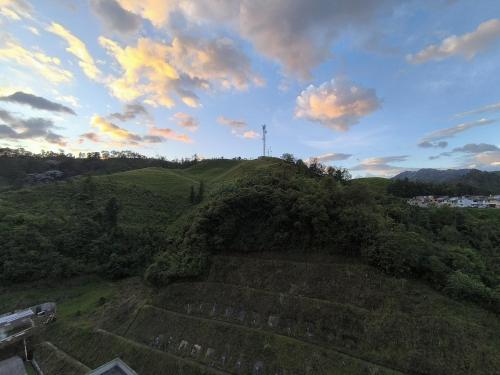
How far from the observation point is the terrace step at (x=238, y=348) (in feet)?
54.4

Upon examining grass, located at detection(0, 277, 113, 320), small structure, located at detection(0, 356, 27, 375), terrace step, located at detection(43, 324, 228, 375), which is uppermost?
grass, located at detection(0, 277, 113, 320)

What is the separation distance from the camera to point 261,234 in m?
27.5

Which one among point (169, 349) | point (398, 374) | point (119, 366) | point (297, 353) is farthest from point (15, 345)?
point (398, 374)

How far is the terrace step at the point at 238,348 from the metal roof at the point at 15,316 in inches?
465

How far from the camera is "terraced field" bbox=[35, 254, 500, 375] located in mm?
16016

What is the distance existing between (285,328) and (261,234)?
9621 mm

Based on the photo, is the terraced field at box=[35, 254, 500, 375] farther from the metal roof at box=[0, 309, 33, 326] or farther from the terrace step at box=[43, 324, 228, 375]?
the metal roof at box=[0, 309, 33, 326]

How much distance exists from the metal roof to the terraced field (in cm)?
→ 296

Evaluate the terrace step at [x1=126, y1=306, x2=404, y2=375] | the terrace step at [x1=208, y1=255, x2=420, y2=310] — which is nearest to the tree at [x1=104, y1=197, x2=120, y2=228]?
the terrace step at [x1=126, y1=306, x2=404, y2=375]

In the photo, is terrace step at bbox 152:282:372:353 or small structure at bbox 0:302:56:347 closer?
terrace step at bbox 152:282:372:353

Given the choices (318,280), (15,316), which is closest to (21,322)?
(15,316)

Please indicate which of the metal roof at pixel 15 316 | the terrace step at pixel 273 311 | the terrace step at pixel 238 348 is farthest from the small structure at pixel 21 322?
the terrace step at pixel 273 311

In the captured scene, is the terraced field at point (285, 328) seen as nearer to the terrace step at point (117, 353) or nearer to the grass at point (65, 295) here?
the terrace step at point (117, 353)

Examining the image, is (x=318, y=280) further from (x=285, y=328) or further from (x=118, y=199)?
(x=118, y=199)
